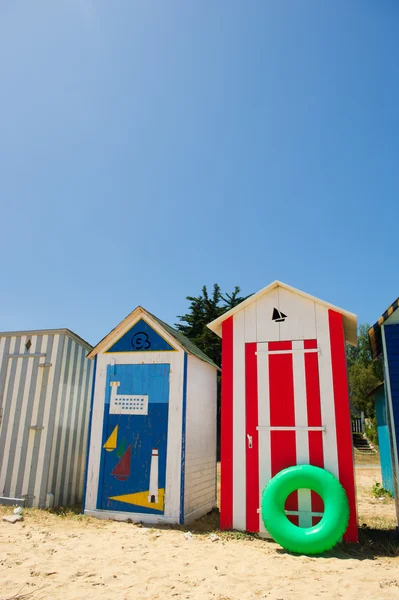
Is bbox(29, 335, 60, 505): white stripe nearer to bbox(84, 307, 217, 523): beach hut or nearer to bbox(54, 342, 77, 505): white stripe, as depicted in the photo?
bbox(54, 342, 77, 505): white stripe

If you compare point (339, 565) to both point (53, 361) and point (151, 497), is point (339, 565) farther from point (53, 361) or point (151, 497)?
point (53, 361)

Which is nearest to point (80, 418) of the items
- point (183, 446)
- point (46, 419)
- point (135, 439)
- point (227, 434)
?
point (46, 419)

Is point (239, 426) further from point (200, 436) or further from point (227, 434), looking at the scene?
point (200, 436)

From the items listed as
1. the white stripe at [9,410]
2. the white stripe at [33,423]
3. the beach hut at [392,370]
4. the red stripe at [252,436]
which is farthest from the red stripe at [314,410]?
the white stripe at [9,410]

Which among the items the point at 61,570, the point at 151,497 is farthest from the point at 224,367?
the point at 61,570

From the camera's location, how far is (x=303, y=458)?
6.19 m

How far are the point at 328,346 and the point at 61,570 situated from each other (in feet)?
A: 15.5

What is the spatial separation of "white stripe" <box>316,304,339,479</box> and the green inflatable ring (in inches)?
13.2

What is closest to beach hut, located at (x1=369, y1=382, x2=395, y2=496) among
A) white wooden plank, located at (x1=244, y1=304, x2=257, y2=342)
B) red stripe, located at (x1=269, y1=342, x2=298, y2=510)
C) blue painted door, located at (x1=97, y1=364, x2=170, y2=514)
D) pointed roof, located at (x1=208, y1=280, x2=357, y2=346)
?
pointed roof, located at (x1=208, y1=280, x2=357, y2=346)

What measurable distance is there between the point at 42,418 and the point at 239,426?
13.4ft

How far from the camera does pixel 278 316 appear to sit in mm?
6984

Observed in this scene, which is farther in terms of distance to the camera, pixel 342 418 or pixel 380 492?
pixel 380 492

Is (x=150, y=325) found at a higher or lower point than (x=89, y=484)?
higher

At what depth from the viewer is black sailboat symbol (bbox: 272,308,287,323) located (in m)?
6.93
